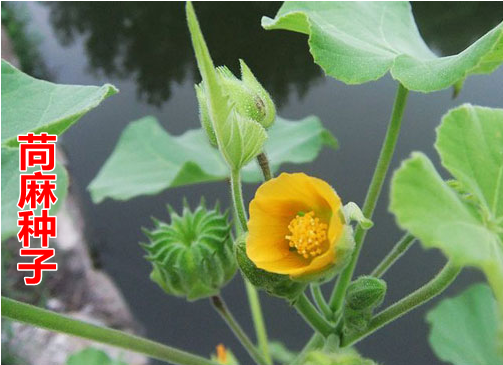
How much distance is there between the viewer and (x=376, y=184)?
636 mm

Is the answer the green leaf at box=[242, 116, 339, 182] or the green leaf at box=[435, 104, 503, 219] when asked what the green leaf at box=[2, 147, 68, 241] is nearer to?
the green leaf at box=[435, 104, 503, 219]

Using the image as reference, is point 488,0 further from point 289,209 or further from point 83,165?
point 289,209

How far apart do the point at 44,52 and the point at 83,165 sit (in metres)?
1.08

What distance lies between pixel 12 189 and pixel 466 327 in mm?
739

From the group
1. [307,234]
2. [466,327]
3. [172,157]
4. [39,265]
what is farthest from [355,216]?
[172,157]

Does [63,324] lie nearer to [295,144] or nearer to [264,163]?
[264,163]

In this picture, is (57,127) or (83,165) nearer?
(57,127)

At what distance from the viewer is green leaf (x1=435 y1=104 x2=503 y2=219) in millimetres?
448

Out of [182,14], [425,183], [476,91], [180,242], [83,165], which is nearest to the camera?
[425,183]

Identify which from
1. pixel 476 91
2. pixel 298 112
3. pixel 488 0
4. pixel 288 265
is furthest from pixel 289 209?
pixel 488 0

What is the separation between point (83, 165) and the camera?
A: 3.13 metres

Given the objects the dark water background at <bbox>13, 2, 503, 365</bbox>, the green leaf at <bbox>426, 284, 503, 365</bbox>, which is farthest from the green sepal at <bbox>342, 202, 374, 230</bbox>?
the dark water background at <bbox>13, 2, 503, 365</bbox>

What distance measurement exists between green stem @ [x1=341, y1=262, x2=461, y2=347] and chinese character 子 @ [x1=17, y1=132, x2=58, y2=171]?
0.30m

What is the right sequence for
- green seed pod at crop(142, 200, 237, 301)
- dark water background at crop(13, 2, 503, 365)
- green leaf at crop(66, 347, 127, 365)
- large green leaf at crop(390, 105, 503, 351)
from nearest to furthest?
large green leaf at crop(390, 105, 503, 351)
green seed pod at crop(142, 200, 237, 301)
green leaf at crop(66, 347, 127, 365)
dark water background at crop(13, 2, 503, 365)
